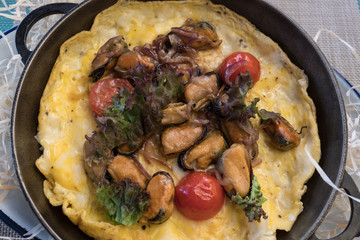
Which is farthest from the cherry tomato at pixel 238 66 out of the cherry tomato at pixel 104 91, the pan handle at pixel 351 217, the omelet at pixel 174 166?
the pan handle at pixel 351 217

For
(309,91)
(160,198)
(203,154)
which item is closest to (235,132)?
(203,154)

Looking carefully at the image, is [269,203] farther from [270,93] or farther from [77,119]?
[77,119]

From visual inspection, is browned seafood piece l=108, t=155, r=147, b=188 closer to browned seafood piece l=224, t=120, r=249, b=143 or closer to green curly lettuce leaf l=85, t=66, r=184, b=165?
green curly lettuce leaf l=85, t=66, r=184, b=165

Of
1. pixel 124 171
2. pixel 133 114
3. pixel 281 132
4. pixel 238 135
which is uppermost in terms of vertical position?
pixel 133 114

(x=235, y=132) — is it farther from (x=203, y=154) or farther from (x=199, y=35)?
(x=199, y=35)

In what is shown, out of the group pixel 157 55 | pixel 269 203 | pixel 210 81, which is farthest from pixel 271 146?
pixel 157 55
